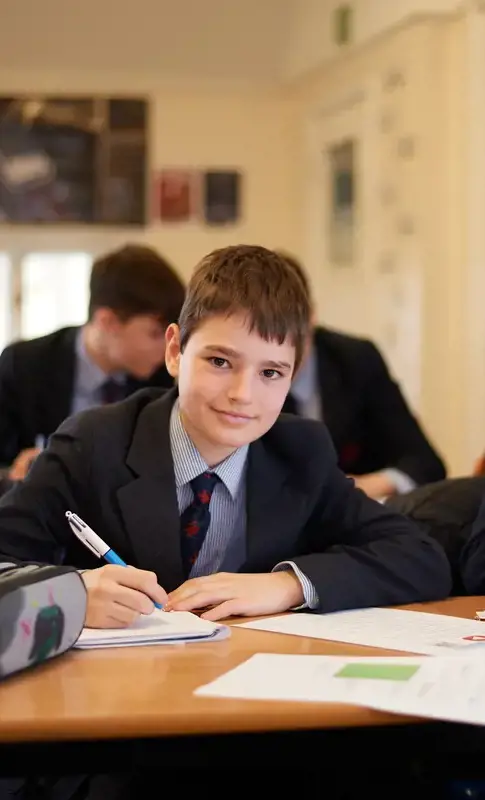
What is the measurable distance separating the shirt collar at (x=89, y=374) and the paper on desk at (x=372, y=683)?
1776mm

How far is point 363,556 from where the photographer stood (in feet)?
5.08

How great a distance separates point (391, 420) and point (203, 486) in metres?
1.54

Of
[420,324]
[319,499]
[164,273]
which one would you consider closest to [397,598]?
[319,499]

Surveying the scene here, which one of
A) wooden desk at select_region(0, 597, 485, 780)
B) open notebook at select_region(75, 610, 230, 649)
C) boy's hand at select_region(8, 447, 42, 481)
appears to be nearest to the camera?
wooden desk at select_region(0, 597, 485, 780)

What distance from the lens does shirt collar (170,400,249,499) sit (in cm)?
159

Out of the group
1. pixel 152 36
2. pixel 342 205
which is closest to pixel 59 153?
pixel 152 36

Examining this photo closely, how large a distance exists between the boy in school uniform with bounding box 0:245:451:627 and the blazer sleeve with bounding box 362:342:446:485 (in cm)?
136

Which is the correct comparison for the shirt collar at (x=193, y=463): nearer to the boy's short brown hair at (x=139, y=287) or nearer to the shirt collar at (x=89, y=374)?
the boy's short brown hair at (x=139, y=287)

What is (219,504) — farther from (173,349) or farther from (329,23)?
(329,23)

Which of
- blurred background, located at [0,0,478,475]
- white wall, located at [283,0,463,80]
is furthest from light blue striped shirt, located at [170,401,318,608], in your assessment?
blurred background, located at [0,0,478,475]

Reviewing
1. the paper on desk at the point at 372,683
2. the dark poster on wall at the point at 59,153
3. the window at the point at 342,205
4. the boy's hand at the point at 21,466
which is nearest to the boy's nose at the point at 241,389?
the paper on desk at the point at 372,683

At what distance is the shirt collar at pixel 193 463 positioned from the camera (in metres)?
1.59

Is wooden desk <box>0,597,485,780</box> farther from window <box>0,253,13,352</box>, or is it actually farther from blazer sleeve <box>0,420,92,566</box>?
window <box>0,253,13,352</box>

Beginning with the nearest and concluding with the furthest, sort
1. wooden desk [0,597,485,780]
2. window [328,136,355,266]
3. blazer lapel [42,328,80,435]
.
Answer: wooden desk [0,597,485,780] < blazer lapel [42,328,80,435] < window [328,136,355,266]
